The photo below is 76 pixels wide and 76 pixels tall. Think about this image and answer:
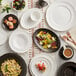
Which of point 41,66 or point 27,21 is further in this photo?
point 27,21

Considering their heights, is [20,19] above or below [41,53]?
above

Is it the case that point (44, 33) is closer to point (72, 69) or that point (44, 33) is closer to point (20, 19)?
point (20, 19)

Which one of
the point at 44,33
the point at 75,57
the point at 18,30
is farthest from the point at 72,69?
the point at 18,30

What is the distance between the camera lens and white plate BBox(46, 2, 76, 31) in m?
2.11

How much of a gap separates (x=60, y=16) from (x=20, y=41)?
0.44 meters

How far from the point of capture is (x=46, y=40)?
2.06 metres

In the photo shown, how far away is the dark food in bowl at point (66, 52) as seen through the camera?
2008 millimetres

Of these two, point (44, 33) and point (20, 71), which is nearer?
point (20, 71)

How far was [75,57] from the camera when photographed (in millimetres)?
2061

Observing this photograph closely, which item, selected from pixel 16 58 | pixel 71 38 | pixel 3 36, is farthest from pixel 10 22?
pixel 71 38

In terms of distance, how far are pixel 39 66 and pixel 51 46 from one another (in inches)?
8.4

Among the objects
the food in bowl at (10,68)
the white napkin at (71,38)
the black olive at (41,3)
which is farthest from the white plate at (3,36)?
the white napkin at (71,38)

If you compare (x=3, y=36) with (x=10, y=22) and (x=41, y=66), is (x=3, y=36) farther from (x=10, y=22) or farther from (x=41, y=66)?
(x=41, y=66)

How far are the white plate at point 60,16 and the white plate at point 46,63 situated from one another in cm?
29
